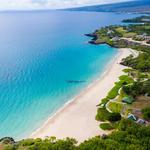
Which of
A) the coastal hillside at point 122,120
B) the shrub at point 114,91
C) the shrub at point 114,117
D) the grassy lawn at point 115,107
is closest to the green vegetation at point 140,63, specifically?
the coastal hillside at point 122,120

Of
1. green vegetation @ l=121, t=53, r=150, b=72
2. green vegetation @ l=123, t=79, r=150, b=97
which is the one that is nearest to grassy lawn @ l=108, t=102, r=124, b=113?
green vegetation @ l=123, t=79, r=150, b=97

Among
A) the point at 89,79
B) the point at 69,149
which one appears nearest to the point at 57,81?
the point at 89,79

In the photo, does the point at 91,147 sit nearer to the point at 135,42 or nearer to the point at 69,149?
the point at 69,149

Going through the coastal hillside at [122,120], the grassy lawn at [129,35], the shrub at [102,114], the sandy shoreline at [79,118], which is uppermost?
the grassy lawn at [129,35]

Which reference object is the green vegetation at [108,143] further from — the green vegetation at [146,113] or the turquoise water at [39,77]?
the turquoise water at [39,77]

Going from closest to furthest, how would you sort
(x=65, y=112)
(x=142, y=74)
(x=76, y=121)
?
(x=76, y=121) < (x=65, y=112) < (x=142, y=74)

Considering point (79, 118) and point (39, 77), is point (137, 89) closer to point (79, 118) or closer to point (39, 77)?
point (79, 118)

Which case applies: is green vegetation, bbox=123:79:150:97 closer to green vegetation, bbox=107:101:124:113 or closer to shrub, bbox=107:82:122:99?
shrub, bbox=107:82:122:99
